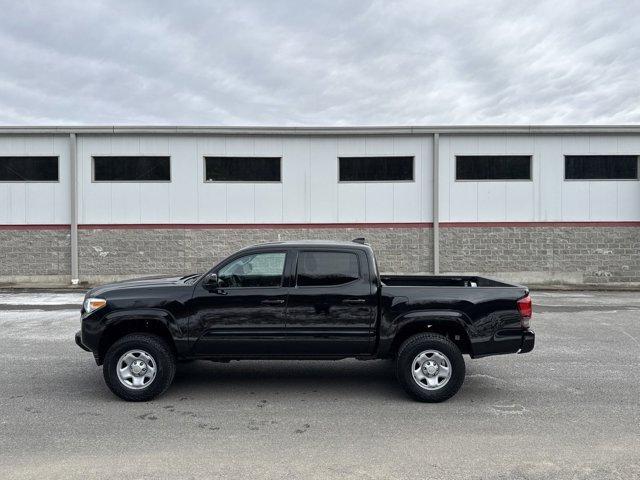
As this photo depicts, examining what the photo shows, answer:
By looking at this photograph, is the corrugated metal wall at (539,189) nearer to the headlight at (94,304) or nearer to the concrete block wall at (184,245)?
the concrete block wall at (184,245)

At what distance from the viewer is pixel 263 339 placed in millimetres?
5602

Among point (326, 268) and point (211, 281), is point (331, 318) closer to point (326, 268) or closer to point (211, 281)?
point (326, 268)

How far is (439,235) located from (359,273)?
11702 mm

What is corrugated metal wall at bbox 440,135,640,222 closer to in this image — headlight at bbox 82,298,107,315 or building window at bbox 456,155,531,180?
building window at bbox 456,155,531,180

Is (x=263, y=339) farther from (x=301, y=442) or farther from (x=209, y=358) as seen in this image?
(x=301, y=442)

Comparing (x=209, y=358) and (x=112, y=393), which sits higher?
(x=209, y=358)

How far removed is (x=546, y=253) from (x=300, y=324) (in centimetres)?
1387

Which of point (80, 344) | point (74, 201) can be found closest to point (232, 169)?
point (74, 201)

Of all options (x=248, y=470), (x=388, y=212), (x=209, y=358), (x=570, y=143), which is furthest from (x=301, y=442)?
(x=570, y=143)

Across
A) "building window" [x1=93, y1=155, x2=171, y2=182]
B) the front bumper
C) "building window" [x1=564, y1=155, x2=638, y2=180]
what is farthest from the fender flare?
"building window" [x1=564, y1=155, x2=638, y2=180]

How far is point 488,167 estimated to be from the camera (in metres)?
16.9

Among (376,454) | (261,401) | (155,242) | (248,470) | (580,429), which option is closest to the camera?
(248,470)

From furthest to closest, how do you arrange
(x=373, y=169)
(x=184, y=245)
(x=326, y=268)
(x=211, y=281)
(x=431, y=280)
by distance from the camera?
(x=373, y=169) → (x=184, y=245) → (x=431, y=280) → (x=326, y=268) → (x=211, y=281)

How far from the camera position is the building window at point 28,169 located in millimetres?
16688
